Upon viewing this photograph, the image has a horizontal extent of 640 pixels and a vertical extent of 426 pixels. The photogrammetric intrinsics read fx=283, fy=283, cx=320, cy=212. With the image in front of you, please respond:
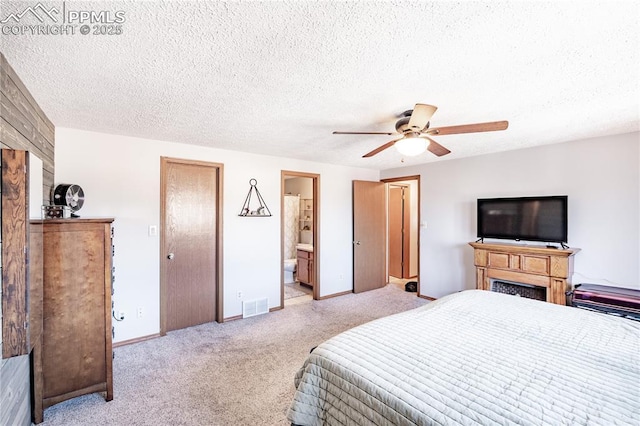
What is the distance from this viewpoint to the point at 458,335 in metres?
1.69

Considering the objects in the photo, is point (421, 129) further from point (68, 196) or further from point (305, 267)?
point (305, 267)

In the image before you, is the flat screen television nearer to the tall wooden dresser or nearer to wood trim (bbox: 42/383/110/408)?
the tall wooden dresser

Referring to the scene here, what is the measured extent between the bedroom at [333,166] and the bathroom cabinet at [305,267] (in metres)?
0.57

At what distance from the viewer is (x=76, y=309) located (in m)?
2.13

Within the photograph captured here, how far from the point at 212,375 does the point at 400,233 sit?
4.86 metres

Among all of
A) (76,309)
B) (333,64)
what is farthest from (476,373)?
(76,309)

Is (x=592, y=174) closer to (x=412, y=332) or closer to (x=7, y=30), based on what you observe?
(x=412, y=332)

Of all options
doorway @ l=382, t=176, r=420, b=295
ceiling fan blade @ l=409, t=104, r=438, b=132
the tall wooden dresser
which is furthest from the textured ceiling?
doorway @ l=382, t=176, r=420, b=295

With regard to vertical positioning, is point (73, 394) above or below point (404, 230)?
below

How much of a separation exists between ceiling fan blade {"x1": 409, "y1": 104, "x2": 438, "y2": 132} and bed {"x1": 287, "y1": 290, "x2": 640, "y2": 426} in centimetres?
138

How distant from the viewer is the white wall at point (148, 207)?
9.71 feet

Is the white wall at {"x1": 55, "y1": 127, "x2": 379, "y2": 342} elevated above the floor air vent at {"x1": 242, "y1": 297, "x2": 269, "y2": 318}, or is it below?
above

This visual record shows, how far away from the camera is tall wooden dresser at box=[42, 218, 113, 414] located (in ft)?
6.71

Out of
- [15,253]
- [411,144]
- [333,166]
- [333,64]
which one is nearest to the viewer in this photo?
[15,253]
